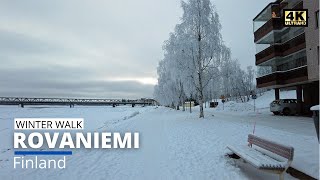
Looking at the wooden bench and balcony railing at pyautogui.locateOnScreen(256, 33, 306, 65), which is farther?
balcony railing at pyautogui.locateOnScreen(256, 33, 306, 65)

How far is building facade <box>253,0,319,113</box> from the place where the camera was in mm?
26703

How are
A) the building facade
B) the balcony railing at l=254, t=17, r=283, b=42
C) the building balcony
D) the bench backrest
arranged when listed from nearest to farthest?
the bench backrest → the building facade → the building balcony → the balcony railing at l=254, t=17, r=283, b=42

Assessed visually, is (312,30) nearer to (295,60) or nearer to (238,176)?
(295,60)

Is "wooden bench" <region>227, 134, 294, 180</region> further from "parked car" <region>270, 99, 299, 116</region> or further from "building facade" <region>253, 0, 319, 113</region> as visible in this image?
"parked car" <region>270, 99, 299, 116</region>

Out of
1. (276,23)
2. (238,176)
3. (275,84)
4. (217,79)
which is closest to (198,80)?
(217,79)

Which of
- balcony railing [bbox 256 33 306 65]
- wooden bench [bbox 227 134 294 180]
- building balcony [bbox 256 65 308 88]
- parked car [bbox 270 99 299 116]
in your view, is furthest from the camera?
parked car [bbox 270 99 299 116]

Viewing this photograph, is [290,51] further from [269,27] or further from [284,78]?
[269,27]

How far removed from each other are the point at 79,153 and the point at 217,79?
22.7m

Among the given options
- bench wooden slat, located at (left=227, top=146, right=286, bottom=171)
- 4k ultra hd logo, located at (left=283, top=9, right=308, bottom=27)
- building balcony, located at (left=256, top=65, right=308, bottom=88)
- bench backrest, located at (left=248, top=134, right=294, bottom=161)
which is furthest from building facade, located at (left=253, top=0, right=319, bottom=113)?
bench wooden slat, located at (left=227, top=146, right=286, bottom=171)

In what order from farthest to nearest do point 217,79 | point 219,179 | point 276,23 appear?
point 276,23 → point 217,79 → point 219,179

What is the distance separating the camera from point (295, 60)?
35.6 m

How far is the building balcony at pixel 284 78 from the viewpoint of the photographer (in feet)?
95.1

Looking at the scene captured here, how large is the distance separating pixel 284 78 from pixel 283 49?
354 centimetres

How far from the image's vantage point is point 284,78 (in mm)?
33500
